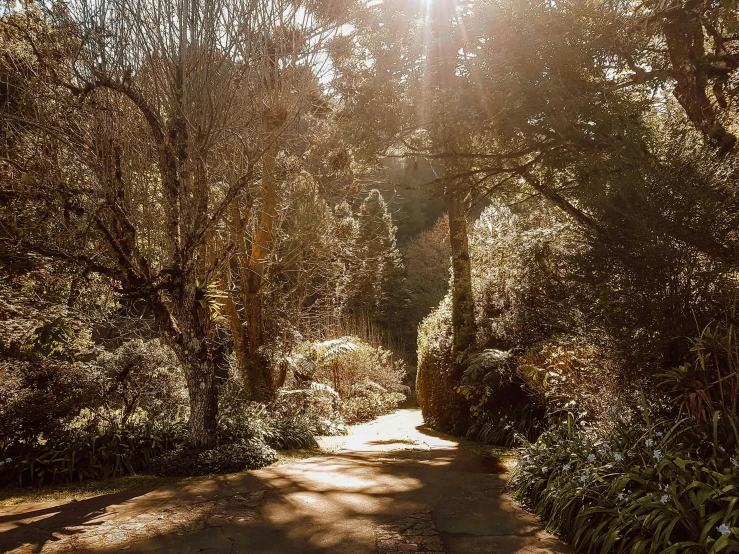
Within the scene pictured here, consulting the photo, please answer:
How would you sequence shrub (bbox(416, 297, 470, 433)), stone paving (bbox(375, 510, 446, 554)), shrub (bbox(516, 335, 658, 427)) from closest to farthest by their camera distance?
1. stone paving (bbox(375, 510, 446, 554))
2. shrub (bbox(516, 335, 658, 427))
3. shrub (bbox(416, 297, 470, 433))

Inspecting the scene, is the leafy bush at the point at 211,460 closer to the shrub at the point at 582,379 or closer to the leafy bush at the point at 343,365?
the shrub at the point at 582,379

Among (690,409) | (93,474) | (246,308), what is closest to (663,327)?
(690,409)

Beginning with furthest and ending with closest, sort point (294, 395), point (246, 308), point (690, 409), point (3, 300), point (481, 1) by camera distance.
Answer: point (294, 395), point (246, 308), point (481, 1), point (3, 300), point (690, 409)

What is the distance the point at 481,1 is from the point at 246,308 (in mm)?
6847

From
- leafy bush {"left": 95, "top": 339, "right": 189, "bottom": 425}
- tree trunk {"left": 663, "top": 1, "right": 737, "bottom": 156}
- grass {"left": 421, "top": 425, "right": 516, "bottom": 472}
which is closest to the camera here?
tree trunk {"left": 663, "top": 1, "right": 737, "bottom": 156}

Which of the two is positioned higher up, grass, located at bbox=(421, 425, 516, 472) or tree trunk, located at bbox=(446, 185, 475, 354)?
tree trunk, located at bbox=(446, 185, 475, 354)

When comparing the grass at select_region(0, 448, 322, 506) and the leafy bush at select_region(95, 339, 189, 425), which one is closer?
the grass at select_region(0, 448, 322, 506)

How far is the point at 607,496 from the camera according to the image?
4.04m

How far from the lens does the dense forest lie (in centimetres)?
496

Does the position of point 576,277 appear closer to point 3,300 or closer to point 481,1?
point 481,1

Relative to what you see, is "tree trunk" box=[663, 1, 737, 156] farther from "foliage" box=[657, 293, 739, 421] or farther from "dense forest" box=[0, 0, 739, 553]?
"foliage" box=[657, 293, 739, 421]

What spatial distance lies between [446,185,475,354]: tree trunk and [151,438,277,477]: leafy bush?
477cm

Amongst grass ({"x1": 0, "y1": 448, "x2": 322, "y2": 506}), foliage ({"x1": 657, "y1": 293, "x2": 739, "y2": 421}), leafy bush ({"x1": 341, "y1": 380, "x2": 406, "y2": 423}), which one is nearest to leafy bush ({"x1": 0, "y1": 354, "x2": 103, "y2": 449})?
grass ({"x1": 0, "y1": 448, "x2": 322, "y2": 506})

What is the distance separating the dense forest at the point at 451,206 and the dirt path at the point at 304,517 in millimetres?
577
